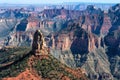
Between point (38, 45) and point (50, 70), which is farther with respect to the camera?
point (38, 45)

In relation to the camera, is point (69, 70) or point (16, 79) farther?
point (69, 70)

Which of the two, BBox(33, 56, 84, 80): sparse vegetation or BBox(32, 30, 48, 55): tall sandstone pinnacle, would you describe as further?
BBox(32, 30, 48, 55): tall sandstone pinnacle

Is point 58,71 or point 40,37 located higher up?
point 40,37

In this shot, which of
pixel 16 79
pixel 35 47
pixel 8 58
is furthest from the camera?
pixel 8 58

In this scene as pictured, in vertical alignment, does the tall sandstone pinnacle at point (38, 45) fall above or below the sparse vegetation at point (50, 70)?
above

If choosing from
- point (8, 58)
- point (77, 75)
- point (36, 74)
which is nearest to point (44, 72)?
point (36, 74)

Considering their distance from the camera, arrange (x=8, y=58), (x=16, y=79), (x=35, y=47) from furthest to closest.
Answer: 1. (x=8, y=58)
2. (x=35, y=47)
3. (x=16, y=79)

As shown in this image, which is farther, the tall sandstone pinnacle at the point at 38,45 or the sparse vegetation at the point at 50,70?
the tall sandstone pinnacle at the point at 38,45

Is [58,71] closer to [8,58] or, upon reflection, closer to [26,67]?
[26,67]

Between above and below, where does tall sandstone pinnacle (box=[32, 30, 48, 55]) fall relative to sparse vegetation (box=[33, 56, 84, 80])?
above

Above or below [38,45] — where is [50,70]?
below
